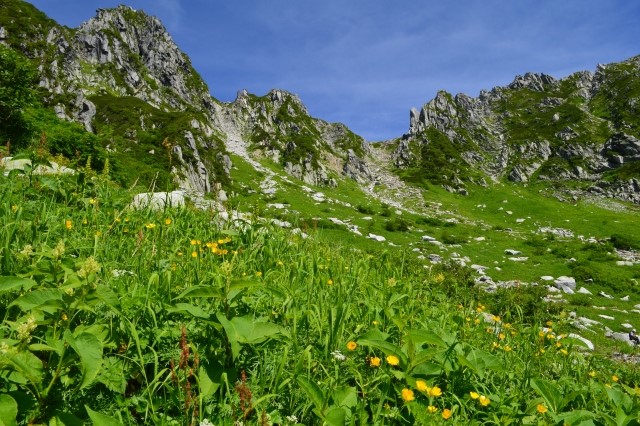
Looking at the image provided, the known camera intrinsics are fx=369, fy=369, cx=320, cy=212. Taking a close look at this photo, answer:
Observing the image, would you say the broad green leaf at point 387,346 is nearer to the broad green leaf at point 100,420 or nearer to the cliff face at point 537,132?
the broad green leaf at point 100,420

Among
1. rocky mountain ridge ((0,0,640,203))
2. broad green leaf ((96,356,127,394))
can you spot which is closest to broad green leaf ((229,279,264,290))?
broad green leaf ((96,356,127,394))

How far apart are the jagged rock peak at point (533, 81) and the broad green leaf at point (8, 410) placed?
180461mm

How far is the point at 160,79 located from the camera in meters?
131

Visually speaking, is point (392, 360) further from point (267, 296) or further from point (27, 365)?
point (27, 365)

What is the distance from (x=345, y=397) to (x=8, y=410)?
6.95ft

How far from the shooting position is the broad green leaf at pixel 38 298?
2.51 m

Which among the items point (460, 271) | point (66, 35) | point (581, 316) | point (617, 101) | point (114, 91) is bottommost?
point (581, 316)

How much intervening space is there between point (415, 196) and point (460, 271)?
58.4m

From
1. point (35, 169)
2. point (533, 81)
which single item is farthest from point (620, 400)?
point (533, 81)

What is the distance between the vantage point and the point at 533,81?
154 metres

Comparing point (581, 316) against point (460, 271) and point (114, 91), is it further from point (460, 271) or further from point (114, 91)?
point (114, 91)

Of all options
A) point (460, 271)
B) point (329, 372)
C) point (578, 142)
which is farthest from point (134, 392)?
point (578, 142)

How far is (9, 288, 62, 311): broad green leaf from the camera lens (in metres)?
2.51

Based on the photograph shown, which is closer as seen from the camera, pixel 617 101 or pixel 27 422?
pixel 27 422
